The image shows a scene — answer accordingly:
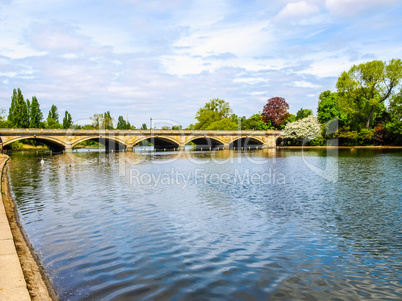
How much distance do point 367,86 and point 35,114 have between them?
311ft

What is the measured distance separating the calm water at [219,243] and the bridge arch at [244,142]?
84.5m

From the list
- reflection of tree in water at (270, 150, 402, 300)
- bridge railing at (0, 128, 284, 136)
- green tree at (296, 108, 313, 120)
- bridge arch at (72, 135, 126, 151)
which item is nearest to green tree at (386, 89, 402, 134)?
bridge railing at (0, 128, 284, 136)

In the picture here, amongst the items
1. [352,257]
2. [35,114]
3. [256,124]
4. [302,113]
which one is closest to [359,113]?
[302,113]

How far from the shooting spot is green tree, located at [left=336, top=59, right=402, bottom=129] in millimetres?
76938

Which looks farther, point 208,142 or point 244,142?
point 208,142

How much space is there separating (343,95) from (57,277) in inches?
3430

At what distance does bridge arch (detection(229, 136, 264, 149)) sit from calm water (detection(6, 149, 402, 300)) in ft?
277

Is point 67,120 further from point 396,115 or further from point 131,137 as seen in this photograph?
point 396,115

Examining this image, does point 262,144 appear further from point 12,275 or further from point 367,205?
point 12,275

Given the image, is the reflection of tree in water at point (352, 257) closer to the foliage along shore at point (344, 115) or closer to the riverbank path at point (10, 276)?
the riverbank path at point (10, 276)

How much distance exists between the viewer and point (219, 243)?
1169 cm

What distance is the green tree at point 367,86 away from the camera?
252 ft

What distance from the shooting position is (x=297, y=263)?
972 centimetres

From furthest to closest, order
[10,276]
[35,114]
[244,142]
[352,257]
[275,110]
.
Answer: [275,110], [244,142], [35,114], [352,257], [10,276]
